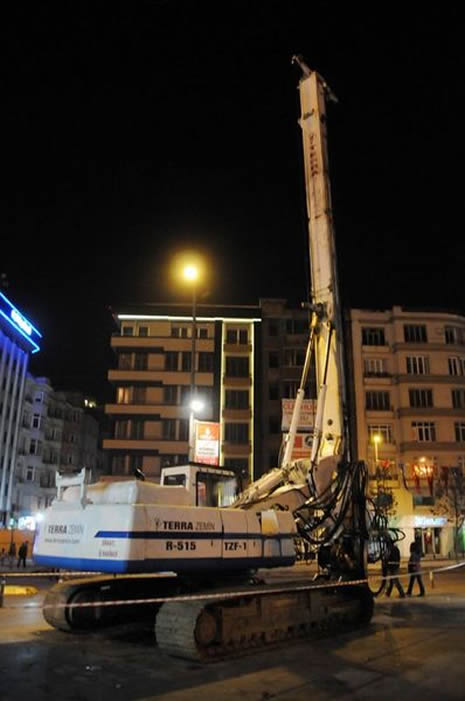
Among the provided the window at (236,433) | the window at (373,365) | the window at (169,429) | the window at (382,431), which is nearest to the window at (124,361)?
the window at (169,429)

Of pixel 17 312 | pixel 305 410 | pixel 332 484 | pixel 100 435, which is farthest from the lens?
pixel 100 435

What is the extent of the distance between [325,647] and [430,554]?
42.6m

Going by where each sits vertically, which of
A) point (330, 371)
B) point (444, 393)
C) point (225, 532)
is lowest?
point (225, 532)

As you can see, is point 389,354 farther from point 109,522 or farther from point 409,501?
point 109,522

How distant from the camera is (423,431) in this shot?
172 ft

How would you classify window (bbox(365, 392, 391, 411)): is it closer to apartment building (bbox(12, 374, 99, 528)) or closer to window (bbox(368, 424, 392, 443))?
window (bbox(368, 424, 392, 443))

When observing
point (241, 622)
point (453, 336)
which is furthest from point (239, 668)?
point (453, 336)

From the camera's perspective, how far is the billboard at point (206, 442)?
21.5 meters

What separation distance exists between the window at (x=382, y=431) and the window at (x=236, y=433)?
37.9 ft

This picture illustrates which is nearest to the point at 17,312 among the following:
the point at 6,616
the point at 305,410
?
the point at 305,410

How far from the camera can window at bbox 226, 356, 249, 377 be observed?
58.6m

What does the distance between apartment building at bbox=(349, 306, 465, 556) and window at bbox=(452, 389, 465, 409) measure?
0.06 feet

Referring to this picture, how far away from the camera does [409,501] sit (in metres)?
48.4

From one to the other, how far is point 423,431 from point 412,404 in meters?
2.62
